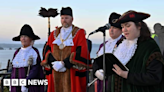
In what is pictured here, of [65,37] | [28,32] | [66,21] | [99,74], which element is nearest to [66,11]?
[66,21]

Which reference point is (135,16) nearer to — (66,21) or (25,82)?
(66,21)

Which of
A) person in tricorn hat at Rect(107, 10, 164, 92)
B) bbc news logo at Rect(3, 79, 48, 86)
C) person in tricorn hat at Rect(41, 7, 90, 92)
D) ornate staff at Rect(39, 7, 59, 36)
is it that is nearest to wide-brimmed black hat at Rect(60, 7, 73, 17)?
person in tricorn hat at Rect(41, 7, 90, 92)

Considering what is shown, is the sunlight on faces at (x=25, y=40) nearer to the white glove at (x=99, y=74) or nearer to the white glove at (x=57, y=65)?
the white glove at (x=57, y=65)

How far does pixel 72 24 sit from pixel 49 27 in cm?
216

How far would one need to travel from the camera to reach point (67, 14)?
436 cm

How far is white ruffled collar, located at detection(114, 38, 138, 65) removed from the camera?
262 centimetres

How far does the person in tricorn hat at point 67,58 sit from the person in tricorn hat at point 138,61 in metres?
1.51

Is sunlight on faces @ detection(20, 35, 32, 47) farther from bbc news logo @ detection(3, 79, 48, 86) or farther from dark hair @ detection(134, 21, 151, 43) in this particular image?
dark hair @ detection(134, 21, 151, 43)

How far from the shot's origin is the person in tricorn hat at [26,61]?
177 inches

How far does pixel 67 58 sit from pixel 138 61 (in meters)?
1.80

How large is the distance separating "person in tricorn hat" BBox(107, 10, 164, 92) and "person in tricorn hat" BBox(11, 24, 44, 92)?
2244mm

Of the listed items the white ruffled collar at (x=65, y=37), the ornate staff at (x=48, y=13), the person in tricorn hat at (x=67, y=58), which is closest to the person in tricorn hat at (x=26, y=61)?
the person in tricorn hat at (x=67, y=58)

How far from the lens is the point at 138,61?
98.8 inches

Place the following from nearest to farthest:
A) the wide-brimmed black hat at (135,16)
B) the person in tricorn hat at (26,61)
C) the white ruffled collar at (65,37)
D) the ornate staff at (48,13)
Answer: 1. the wide-brimmed black hat at (135,16)
2. the white ruffled collar at (65,37)
3. the person in tricorn hat at (26,61)
4. the ornate staff at (48,13)
